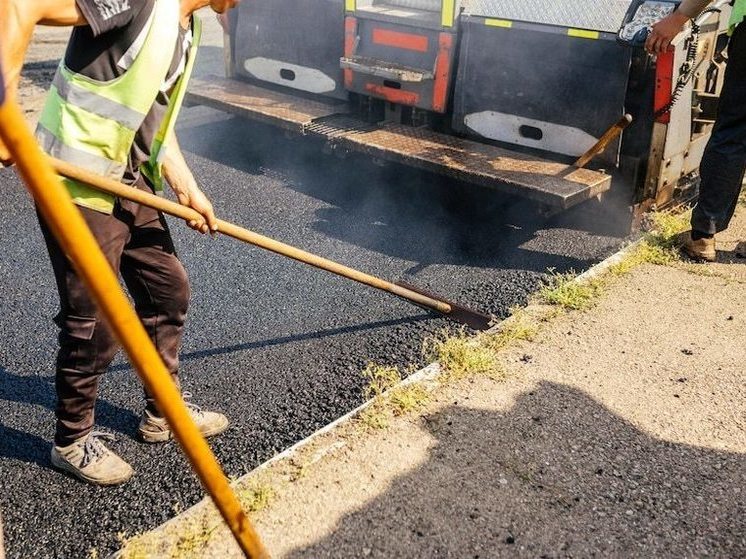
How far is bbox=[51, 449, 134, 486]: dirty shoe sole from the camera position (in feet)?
9.02

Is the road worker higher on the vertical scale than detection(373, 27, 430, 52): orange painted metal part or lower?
lower

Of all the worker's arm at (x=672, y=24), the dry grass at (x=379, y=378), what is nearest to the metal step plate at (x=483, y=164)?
the worker's arm at (x=672, y=24)

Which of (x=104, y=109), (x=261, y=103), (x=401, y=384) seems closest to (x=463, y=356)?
(x=401, y=384)

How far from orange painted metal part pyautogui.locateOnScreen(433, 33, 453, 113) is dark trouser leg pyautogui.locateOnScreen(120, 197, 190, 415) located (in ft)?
9.12

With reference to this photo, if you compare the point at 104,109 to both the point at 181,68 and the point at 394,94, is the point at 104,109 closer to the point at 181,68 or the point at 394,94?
the point at 181,68

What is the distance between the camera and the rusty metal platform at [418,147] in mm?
4324

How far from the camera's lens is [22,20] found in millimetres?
2029

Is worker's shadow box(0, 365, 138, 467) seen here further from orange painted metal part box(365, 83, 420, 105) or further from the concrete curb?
orange painted metal part box(365, 83, 420, 105)

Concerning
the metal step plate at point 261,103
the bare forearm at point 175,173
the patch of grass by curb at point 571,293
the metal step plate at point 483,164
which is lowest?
the patch of grass by curb at point 571,293

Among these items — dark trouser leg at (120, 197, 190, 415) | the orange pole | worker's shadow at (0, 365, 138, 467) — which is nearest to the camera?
the orange pole

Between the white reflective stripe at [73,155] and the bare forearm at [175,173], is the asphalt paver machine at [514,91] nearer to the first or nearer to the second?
the bare forearm at [175,173]

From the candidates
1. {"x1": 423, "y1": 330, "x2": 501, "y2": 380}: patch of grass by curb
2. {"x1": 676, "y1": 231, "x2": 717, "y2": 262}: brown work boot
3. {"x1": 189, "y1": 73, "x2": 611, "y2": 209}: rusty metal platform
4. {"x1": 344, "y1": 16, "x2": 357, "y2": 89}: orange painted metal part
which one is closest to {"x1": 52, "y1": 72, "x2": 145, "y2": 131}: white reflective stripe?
{"x1": 423, "y1": 330, "x2": 501, "y2": 380}: patch of grass by curb

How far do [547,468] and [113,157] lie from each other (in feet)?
6.37

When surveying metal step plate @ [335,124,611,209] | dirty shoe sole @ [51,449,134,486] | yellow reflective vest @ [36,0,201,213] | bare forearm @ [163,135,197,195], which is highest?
yellow reflective vest @ [36,0,201,213]
